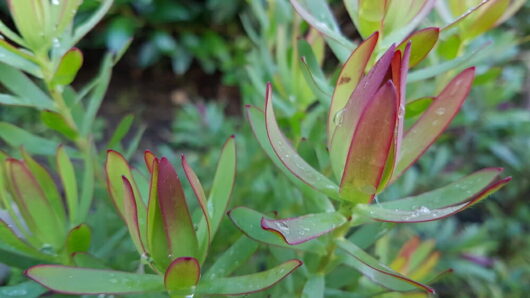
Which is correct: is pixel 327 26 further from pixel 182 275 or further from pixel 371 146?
pixel 182 275

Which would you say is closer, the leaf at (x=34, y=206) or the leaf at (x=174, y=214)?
the leaf at (x=174, y=214)

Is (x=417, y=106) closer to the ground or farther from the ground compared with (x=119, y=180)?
closer to the ground

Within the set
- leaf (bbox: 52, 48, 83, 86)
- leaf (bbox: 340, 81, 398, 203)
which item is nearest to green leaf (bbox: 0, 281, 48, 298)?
leaf (bbox: 52, 48, 83, 86)

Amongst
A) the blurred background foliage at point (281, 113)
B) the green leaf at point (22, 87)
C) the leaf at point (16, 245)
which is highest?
the green leaf at point (22, 87)

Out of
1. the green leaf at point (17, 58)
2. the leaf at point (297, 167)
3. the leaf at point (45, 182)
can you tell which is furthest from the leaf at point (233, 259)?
the green leaf at point (17, 58)

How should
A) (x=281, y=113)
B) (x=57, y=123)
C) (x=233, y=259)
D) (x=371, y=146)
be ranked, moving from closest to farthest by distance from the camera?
(x=371, y=146)
(x=233, y=259)
(x=57, y=123)
(x=281, y=113)

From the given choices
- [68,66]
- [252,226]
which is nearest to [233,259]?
[252,226]

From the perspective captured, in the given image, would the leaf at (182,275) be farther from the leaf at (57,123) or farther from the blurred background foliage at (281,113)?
the leaf at (57,123)

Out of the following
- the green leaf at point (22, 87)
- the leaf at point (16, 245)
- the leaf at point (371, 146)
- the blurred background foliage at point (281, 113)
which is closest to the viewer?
the leaf at point (371, 146)
